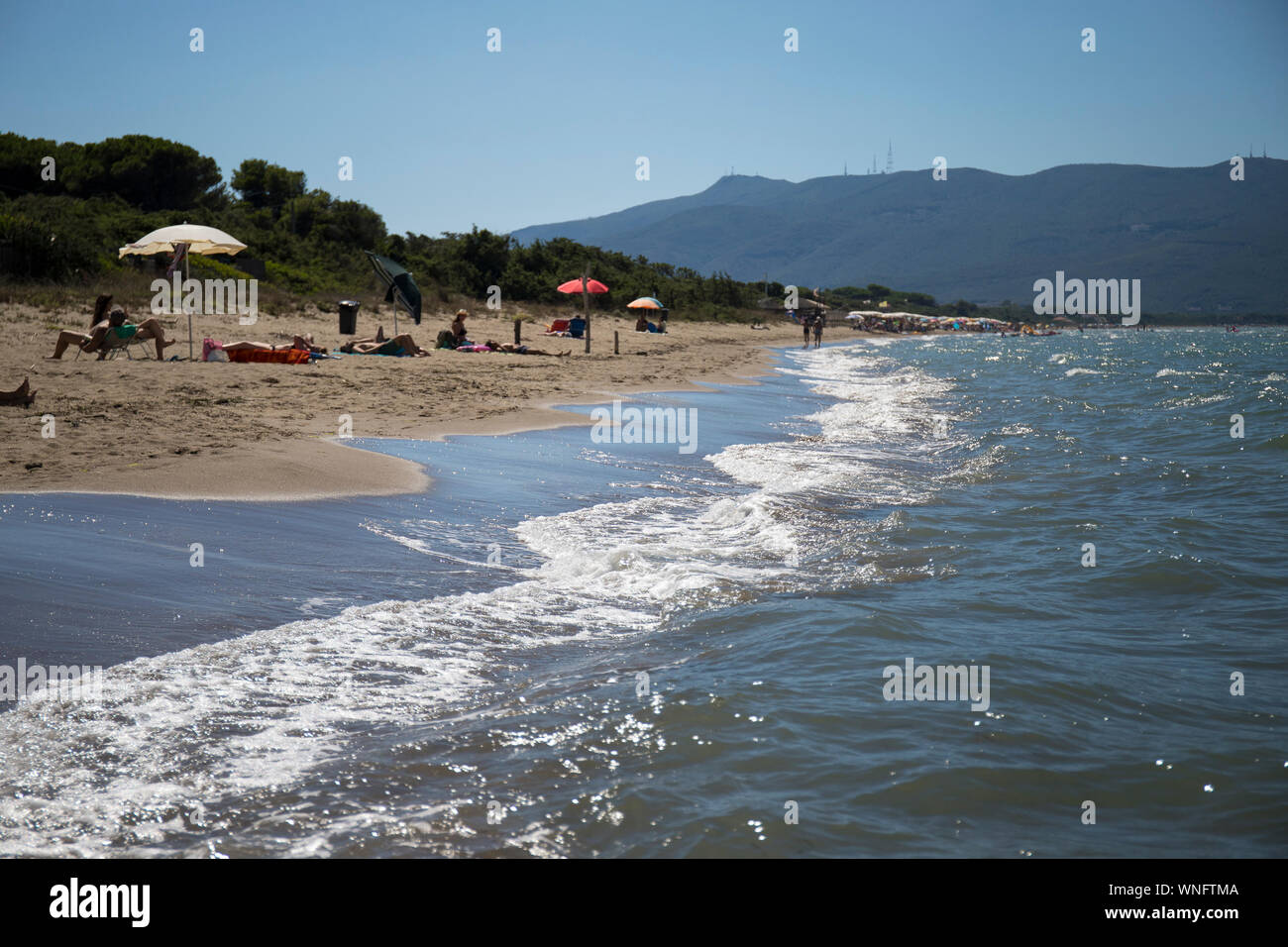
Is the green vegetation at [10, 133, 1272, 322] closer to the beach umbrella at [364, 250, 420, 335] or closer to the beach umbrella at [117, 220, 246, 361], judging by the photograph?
the beach umbrella at [364, 250, 420, 335]

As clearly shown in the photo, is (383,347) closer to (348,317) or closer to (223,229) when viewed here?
(348,317)

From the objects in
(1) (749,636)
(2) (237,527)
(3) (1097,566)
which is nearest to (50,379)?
(2) (237,527)

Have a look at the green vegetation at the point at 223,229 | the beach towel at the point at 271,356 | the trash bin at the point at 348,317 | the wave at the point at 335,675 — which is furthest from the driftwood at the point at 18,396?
the green vegetation at the point at 223,229

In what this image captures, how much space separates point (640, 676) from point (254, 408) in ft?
28.2

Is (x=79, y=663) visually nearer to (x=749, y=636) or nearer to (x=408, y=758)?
(x=408, y=758)

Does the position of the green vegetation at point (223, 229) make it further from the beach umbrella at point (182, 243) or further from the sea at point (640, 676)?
the sea at point (640, 676)

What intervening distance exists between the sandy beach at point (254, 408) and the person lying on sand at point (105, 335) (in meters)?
0.22

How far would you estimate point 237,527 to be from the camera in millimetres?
6387

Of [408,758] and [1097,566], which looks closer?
[408,758]

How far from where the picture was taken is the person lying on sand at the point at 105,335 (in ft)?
47.3

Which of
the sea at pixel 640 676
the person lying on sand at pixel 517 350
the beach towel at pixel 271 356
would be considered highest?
the person lying on sand at pixel 517 350

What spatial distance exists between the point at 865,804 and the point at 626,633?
199 centimetres

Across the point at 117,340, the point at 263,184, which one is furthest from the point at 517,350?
the point at 263,184

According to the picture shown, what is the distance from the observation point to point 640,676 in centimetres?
436
